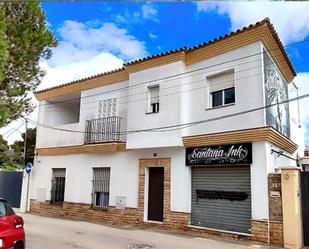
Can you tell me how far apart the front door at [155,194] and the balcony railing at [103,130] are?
2403 mm

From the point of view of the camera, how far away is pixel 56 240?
10.6m

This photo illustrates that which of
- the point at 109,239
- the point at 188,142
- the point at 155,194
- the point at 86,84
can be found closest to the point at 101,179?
the point at 155,194

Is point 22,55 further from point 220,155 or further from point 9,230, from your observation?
point 220,155

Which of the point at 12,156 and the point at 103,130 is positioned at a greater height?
the point at 12,156

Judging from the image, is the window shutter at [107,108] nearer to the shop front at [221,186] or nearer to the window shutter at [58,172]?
the window shutter at [58,172]

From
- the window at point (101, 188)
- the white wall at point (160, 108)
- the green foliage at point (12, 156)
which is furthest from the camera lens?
the green foliage at point (12, 156)

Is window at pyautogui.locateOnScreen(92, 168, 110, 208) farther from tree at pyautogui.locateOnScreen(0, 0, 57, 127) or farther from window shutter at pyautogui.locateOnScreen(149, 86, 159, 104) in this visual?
tree at pyautogui.locateOnScreen(0, 0, 57, 127)

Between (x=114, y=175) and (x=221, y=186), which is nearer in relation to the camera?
(x=221, y=186)

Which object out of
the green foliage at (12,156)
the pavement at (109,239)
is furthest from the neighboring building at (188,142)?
the green foliage at (12,156)

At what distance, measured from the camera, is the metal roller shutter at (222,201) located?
11672 millimetres

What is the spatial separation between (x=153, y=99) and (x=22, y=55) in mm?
6890

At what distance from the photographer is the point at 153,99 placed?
1455 centimetres

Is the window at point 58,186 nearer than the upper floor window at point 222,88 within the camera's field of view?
No

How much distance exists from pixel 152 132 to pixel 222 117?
295cm
